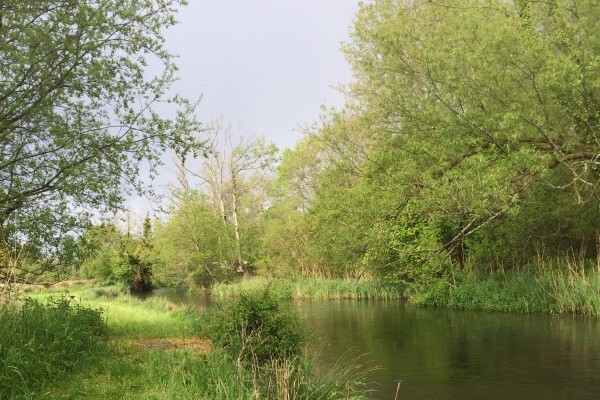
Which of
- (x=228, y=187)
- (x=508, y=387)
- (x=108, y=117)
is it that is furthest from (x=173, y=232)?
(x=508, y=387)

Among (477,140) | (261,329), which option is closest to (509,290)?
(477,140)

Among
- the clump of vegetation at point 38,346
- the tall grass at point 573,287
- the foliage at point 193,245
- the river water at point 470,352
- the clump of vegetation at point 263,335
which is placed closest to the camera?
the clump of vegetation at point 38,346

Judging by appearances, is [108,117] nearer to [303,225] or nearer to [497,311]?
[497,311]

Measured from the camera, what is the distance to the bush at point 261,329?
9.60 metres

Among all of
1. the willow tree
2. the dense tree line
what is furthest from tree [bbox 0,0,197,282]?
the willow tree

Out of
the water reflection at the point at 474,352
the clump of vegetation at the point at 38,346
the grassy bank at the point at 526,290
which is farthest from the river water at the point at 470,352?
the clump of vegetation at the point at 38,346

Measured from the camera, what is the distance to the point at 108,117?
12.1m

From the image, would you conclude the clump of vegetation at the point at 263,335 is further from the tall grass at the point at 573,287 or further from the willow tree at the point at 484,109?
the tall grass at the point at 573,287

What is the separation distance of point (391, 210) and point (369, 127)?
3.22 metres

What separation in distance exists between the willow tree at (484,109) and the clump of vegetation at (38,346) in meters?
10.3

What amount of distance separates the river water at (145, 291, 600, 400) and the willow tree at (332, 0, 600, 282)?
319 centimetres

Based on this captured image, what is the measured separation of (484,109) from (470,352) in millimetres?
7108

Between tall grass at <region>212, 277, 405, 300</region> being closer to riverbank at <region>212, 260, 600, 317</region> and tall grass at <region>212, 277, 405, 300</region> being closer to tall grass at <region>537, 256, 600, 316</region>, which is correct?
riverbank at <region>212, 260, 600, 317</region>

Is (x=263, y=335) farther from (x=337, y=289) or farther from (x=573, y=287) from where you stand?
(x=337, y=289)
